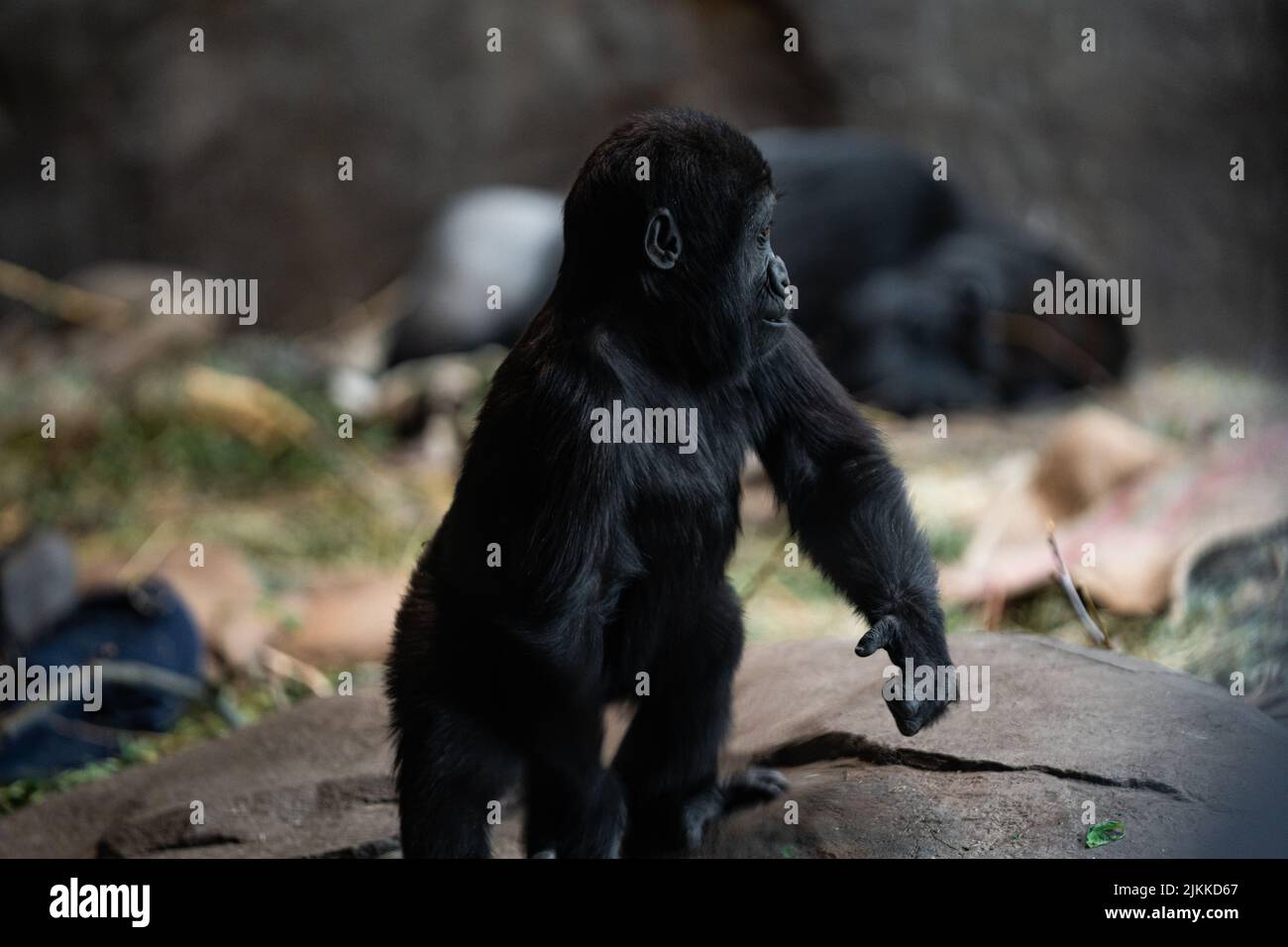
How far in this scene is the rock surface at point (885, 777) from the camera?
2.43m

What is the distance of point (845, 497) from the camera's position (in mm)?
2635

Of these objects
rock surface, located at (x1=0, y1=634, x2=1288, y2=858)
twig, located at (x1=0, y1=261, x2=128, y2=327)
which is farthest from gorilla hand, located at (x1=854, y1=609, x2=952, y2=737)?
twig, located at (x1=0, y1=261, x2=128, y2=327)

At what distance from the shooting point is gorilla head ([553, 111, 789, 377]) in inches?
93.7

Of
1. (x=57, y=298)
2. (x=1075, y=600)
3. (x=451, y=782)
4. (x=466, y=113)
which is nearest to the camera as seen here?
(x=451, y=782)

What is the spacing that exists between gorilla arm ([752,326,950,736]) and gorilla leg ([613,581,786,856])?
239 millimetres

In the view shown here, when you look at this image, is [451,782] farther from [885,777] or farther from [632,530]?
[885,777]

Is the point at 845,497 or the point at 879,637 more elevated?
the point at 845,497

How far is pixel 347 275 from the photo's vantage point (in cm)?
876

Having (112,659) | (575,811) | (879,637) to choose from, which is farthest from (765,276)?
(112,659)

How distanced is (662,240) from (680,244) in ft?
0.11

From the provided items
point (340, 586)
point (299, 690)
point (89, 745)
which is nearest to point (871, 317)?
point (340, 586)

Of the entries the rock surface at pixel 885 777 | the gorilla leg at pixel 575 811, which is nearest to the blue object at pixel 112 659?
the rock surface at pixel 885 777

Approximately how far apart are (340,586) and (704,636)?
276 cm
